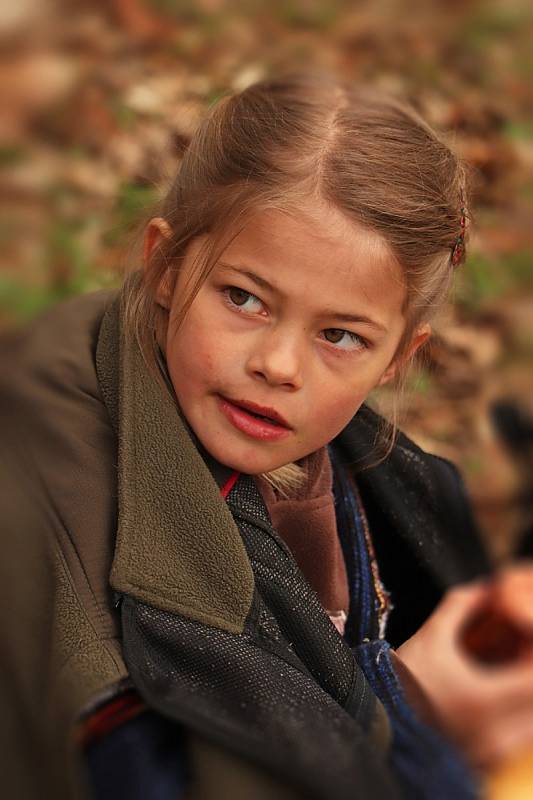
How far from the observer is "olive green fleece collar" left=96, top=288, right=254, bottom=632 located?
0.74m

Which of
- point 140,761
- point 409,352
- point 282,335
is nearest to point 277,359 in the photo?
point 282,335

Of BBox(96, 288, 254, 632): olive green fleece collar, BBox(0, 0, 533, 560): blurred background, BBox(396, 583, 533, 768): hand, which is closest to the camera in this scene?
BBox(396, 583, 533, 768): hand

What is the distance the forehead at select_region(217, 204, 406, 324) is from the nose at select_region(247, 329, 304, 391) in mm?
40

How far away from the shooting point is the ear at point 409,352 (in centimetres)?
92

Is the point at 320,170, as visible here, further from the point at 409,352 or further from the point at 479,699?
the point at 479,699

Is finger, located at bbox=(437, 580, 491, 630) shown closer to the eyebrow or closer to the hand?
the hand

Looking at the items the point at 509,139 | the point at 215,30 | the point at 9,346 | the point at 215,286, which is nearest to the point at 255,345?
the point at 215,286

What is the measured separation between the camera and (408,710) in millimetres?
739

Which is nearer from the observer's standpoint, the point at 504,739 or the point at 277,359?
the point at 504,739

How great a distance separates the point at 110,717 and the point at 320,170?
49cm

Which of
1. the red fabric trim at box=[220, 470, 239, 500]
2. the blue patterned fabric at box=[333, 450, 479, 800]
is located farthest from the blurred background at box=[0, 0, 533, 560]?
the red fabric trim at box=[220, 470, 239, 500]

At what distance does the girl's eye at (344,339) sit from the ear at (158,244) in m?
0.17

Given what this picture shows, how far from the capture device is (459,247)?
89 cm

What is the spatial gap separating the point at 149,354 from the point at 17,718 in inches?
13.6
